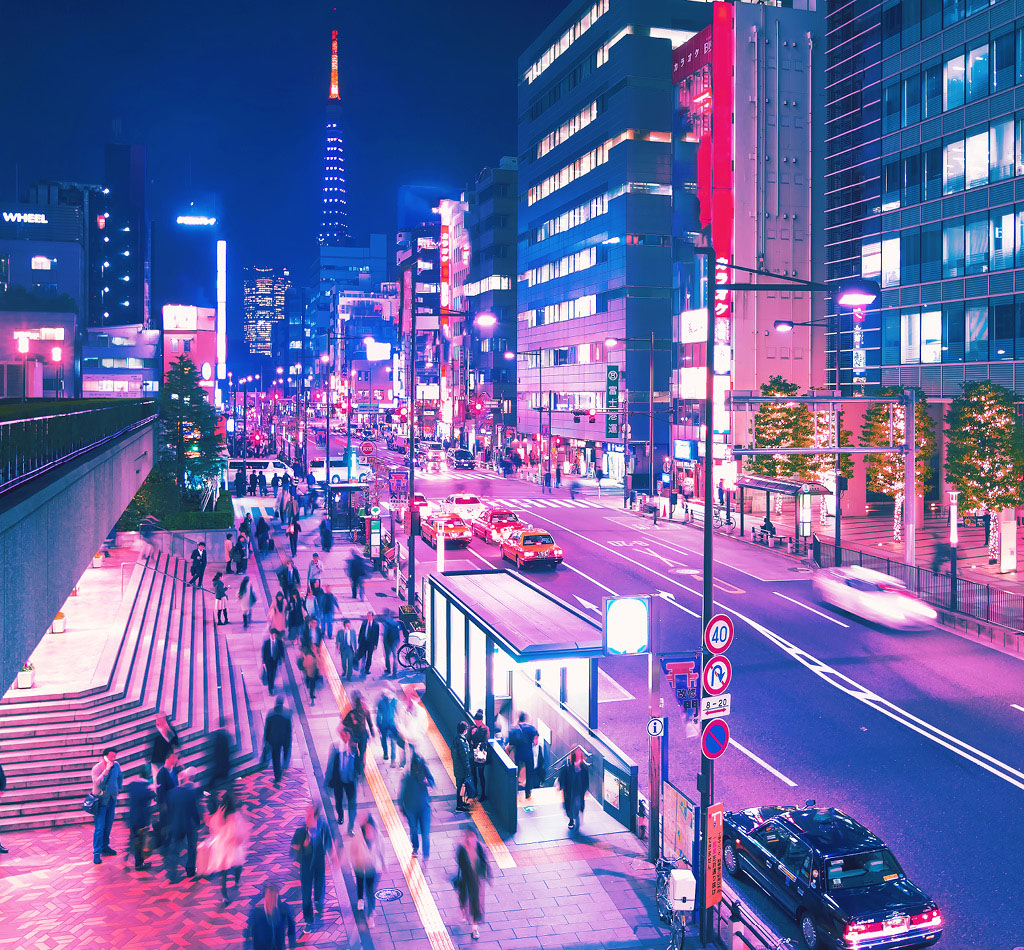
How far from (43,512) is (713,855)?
32.2 feet

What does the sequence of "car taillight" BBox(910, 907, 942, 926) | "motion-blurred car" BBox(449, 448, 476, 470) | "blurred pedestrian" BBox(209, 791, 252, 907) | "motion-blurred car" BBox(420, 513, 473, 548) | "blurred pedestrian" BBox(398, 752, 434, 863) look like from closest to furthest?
"car taillight" BBox(910, 907, 942, 926) < "blurred pedestrian" BBox(209, 791, 252, 907) < "blurred pedestrian" BBox(398, 752, 434, 863) < "motion-blurred car" BBox(420, 513, 473, 548) < "motion-blurred car" BBox(449, 448, 476, 470)

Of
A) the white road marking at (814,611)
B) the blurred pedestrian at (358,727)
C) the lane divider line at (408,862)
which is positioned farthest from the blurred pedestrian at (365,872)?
the white road marking at (814,611)

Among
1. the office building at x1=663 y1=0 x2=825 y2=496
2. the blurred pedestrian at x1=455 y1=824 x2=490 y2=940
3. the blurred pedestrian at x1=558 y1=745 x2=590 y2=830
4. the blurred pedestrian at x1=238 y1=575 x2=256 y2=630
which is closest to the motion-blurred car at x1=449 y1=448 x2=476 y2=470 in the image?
the office building at x1=663 y1=0 x2=825 y2=496

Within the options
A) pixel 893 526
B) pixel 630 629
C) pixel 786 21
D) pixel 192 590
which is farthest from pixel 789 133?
pixel 630 629

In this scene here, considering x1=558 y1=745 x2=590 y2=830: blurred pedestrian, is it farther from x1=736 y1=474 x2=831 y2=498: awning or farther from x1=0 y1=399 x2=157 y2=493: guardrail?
x1=736 y1=474 x2=831 y2=498: awning

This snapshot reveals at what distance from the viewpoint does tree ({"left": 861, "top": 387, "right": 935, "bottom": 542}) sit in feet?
148

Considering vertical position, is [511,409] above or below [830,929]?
above

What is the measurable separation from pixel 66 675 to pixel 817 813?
13813 millimetres

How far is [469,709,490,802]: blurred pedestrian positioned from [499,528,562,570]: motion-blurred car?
2063cm

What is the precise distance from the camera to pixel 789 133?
61.2 metres

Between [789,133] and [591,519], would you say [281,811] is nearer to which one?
[591,519]

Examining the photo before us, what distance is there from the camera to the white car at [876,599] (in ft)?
89.4

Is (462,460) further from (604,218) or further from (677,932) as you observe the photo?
(677,932)

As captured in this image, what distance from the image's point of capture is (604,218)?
76.1 m
